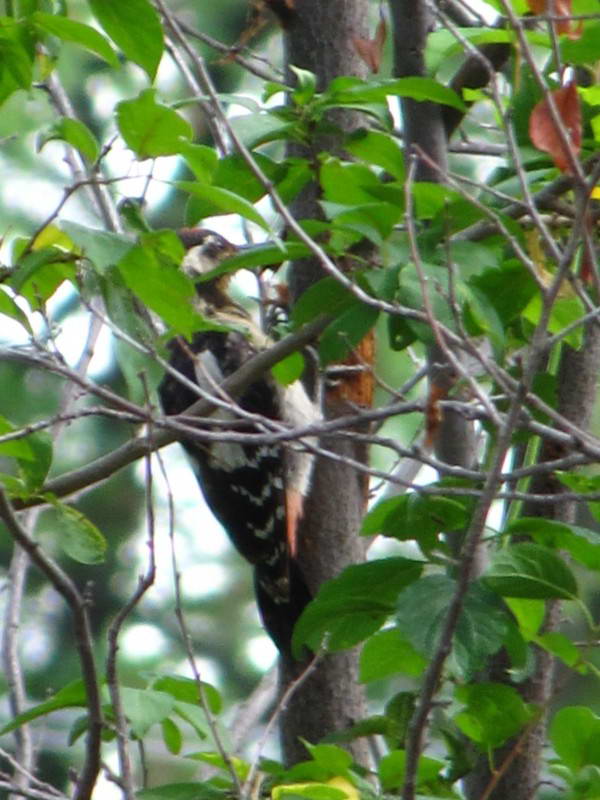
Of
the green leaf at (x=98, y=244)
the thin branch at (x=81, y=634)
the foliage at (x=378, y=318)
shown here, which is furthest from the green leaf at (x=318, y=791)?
the green leaf at (x=98, y=244)

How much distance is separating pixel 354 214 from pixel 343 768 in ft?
2.40

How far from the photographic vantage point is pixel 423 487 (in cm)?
189

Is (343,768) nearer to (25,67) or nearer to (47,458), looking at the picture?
(47,458)

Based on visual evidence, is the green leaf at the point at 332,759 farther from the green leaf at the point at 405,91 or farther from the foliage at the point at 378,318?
the green leaf at the point at 405,91

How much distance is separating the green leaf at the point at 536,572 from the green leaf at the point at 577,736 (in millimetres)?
197

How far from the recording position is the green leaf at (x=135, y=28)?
1.65 metres

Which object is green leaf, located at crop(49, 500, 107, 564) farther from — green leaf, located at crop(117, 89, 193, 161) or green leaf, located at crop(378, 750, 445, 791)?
green leaf, located at crop(117, 89, 193, 161)

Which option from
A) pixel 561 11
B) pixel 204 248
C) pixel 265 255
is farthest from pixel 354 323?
pixel 204 248

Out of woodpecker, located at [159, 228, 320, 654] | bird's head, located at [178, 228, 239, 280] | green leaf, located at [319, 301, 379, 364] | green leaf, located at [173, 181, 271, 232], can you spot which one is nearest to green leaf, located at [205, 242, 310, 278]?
green leaf, located at [319, 301, 379, 364]

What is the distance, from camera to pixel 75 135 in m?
1.71

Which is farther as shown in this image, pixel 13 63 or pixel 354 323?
pixel 354 323

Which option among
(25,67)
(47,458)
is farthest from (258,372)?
(25,67)

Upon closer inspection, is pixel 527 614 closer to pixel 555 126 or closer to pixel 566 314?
pixel 566 314

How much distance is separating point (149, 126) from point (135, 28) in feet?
0.40
